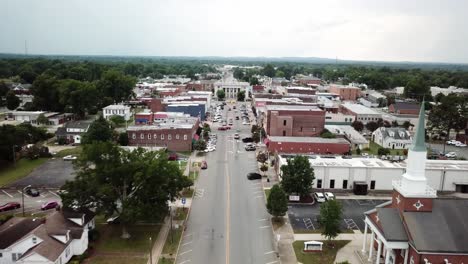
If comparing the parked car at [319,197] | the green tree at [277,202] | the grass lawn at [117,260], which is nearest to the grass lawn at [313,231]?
the green tree at [277,202]

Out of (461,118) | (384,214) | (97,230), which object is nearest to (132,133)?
(97,230)

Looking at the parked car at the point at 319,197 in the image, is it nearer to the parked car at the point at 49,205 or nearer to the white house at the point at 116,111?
the parked car at the point at 49,205

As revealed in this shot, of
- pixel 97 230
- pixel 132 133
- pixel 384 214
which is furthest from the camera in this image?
pixel 132 133

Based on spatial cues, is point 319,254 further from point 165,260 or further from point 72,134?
point 72,134

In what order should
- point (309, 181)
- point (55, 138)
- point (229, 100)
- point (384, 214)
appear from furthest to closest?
1. point (229, 100)
2. point (55, 138)
3. point (309, 181)
4. point (384, 214)

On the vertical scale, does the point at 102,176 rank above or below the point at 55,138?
above

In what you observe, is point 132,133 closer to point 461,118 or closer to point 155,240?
point 155,240

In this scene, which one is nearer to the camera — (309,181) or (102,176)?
(102,176)

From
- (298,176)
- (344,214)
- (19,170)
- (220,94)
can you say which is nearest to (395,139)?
(344,214)
